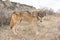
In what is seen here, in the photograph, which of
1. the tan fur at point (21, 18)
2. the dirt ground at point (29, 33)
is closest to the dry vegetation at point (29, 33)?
the dirt ground at point (29, 33)

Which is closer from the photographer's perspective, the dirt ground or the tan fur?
the dirt ground

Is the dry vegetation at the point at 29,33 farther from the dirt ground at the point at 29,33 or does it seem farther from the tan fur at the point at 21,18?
the tan fur at the point at 21,18

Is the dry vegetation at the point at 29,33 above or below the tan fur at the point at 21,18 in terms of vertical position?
below

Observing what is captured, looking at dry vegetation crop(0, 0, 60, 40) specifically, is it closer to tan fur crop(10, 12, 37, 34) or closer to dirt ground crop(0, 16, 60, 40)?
dirt ground crop(0, 16, 60, 40)

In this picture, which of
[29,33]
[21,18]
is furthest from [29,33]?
[21,18]

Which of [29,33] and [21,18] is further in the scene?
[21,18]

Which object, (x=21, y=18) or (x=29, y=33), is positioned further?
(x=21, y=18)

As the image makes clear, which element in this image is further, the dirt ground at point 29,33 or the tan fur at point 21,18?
the tan fur at point 21,18

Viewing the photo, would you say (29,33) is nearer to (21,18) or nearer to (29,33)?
(29,33)

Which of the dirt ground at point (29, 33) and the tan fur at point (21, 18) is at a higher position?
the tan fur at point (21, 18)

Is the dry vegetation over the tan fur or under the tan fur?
under

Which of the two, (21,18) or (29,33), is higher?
(21,18)

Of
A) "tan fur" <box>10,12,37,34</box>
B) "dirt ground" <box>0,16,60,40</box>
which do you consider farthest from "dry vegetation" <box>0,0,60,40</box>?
"tan fur" <box>10,12,37,34</box>

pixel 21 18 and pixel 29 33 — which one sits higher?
pixel 21 18
